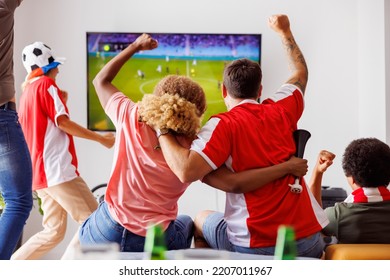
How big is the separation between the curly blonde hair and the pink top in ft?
0.20

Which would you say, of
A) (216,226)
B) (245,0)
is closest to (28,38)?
(245,0)

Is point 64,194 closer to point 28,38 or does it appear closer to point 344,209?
point 344,209

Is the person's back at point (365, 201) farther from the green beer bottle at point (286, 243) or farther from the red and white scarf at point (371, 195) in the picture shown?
the green beer bottle at point (286, 243)

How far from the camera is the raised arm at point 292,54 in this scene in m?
2.15

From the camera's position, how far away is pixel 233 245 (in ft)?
6.42

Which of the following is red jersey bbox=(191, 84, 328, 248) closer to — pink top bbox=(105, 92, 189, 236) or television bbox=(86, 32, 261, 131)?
pink top bbox=(105, 92, 189, 236)

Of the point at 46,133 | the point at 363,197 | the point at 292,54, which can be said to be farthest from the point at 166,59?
the point at 363,197

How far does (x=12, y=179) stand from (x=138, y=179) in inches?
22.1

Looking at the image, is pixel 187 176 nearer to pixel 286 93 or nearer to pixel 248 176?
pixel 248 176

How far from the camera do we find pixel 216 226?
2.04 metres

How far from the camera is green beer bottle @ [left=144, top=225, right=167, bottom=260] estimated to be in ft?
3.14

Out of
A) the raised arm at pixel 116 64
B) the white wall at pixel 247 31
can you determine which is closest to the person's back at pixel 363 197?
the raised arm at pixel 116 64

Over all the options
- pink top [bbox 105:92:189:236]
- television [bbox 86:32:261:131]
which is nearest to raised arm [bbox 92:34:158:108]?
pink top [bbox 105:92:189:236]

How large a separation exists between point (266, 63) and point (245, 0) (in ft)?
1.93
